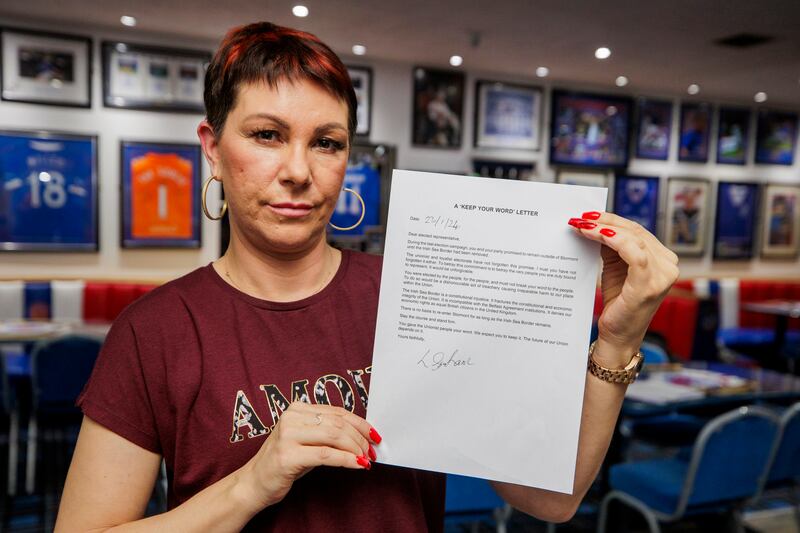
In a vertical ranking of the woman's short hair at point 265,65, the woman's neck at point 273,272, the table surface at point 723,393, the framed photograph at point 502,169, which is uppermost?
the framed photograph at point 502,169

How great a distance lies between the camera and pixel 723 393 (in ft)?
9.96

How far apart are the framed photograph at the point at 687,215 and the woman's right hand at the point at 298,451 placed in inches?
303

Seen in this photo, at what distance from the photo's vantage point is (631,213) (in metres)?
7.50

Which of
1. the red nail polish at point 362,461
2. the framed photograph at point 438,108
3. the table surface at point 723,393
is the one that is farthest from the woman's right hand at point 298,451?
the framed photograph at point 438,108

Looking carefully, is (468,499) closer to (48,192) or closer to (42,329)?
(42,329)

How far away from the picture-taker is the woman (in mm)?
867

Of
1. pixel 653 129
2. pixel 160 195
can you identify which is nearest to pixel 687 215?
pixel 653 129

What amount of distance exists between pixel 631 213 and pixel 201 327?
730cm

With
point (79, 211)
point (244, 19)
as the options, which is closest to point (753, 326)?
point (244, 19)

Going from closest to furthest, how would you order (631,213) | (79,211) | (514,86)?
(79,211)
(514,86)
(631,213)

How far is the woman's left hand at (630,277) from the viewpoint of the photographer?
86 cm

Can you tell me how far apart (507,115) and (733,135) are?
3.43m

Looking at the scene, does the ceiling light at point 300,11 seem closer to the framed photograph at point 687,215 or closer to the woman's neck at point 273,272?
the woman's neck at point 273,272

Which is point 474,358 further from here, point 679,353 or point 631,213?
point 631,213
